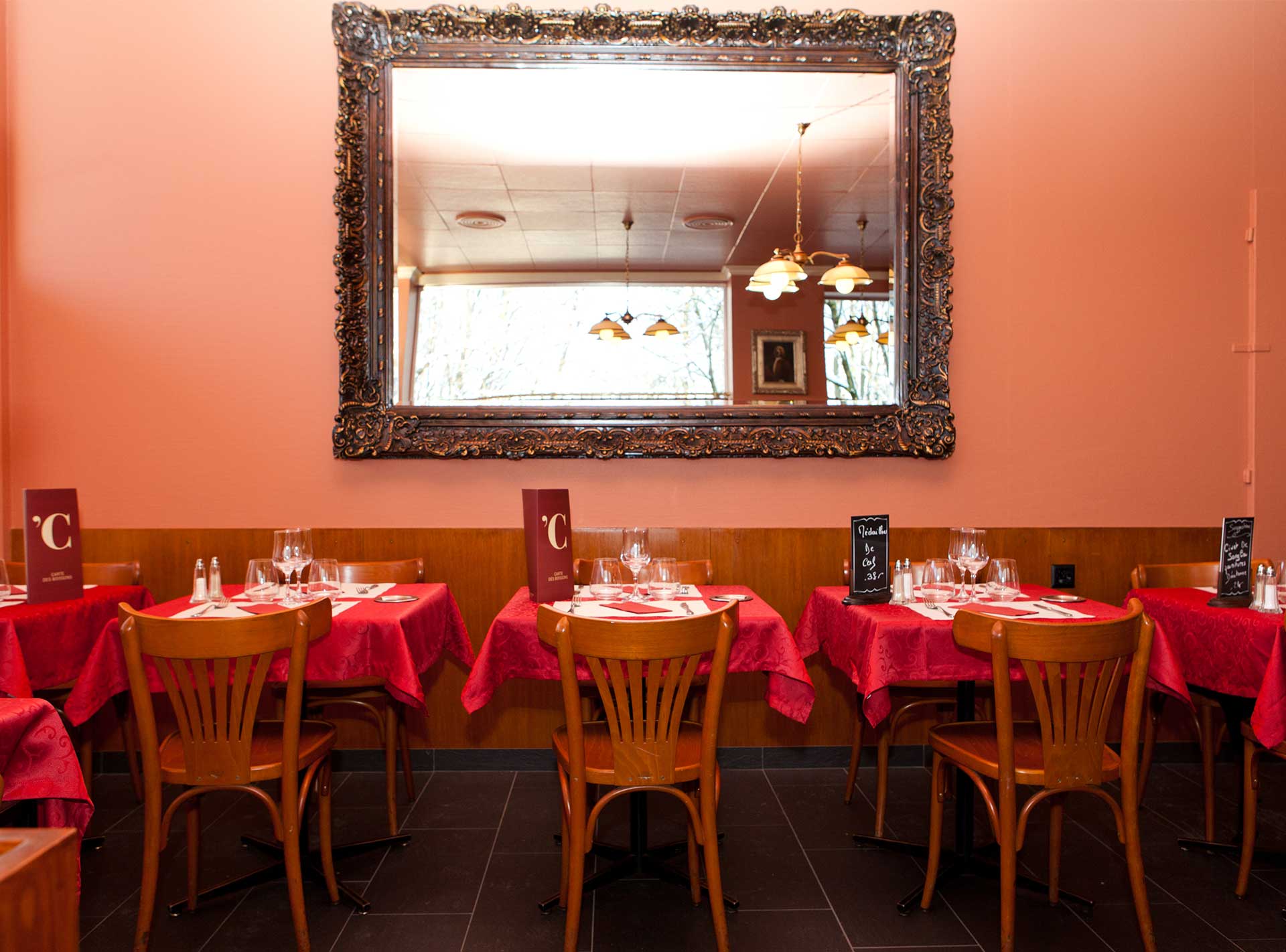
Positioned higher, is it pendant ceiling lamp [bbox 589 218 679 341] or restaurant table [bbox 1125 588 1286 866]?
pendant ceiling lamp [bbox 589 218 679 341]

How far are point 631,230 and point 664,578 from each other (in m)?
1.70

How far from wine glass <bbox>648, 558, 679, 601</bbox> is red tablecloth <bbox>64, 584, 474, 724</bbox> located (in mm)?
782

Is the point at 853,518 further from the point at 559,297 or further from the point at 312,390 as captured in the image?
the point at 312,390

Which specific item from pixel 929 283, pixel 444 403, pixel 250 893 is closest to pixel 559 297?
pixel 444 403

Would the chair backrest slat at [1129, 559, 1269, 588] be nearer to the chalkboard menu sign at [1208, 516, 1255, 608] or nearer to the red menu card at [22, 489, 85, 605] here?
the chalkboard menu sign at [1208, 516, 1255, 608]

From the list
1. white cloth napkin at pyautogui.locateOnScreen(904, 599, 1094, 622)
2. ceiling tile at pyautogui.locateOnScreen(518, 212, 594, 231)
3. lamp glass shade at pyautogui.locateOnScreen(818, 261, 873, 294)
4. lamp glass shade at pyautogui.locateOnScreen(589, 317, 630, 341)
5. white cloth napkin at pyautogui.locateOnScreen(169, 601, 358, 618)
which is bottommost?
white cloth napkin at pyautogui.locateOnScreen(904, 599, 1094, 622)

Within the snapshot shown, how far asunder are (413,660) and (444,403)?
1334 millimetres

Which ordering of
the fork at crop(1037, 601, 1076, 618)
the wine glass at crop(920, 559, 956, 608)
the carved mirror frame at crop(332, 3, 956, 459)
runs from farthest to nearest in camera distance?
the carved mirror frame at crop(332, 3, 956, 459) → the wine glass at crop(920, 559, 956, 608) → the fork at crop(1037, 601, 1076, 618)

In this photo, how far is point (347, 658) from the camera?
8.30ft

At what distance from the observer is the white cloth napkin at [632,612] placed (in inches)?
96.5

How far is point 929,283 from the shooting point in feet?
12.1

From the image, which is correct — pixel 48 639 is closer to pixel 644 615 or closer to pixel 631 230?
pixel 644 615

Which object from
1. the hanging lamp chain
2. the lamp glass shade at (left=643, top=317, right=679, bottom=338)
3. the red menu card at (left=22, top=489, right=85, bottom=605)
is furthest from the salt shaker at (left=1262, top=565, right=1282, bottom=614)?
the red menu card at (left=22, top=489, right=85, bottom=605)

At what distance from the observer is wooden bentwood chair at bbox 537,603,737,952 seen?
2076 mm
